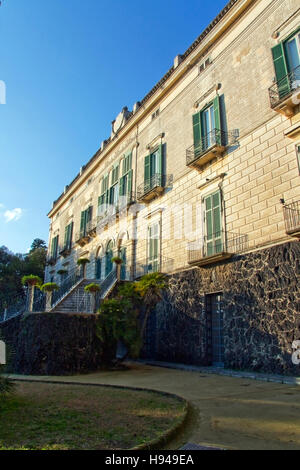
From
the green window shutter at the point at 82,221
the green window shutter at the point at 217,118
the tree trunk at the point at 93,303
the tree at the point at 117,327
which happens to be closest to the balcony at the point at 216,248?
the tree at the point at 117,327

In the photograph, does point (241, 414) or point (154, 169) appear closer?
point (241, 414)

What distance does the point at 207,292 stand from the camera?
40.8 feet

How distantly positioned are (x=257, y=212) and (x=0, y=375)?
851cm

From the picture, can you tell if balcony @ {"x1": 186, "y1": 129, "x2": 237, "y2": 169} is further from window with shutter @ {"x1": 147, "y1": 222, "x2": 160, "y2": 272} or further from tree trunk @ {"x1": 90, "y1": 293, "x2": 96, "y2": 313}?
tree trunk @ {"x1": 90, "y1": 293, "x2": 96, "y2": 313}

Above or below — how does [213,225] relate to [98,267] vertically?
below

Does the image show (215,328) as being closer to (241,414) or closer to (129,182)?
(241,414)

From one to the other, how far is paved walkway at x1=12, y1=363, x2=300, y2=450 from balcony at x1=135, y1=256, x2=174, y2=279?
674 centimetres

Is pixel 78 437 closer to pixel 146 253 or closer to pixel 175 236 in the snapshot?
pixel 175 236

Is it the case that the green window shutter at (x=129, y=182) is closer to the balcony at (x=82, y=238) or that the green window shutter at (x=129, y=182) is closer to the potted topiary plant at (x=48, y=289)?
the balcony at (x=82, y=238)

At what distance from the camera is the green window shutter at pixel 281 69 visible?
414 inches

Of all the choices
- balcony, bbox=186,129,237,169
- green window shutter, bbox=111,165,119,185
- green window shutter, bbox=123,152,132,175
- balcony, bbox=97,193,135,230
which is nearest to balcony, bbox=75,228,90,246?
balcony, bbox=97,193,135,230

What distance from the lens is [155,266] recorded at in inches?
624

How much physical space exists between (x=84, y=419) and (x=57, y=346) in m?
6.94

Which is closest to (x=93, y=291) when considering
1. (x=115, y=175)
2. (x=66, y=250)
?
(x=115, y=175)
